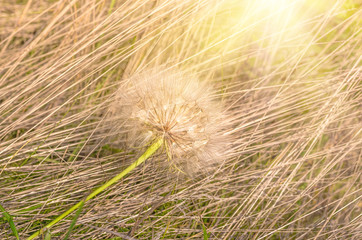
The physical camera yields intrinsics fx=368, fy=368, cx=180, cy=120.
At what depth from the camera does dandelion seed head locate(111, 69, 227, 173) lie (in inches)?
63.6

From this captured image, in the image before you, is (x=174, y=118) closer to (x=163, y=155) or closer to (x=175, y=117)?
(x=175, y=117)

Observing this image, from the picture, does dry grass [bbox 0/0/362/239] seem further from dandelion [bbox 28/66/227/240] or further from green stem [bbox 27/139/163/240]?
green stem [bbox 27/139/163/240]

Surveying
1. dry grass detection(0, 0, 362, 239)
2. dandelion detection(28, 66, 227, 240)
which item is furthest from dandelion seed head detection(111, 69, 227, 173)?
dry grass detection(0, 0, 362, 239)

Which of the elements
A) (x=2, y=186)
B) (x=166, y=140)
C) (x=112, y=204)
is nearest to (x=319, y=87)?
(x=166, y=140)

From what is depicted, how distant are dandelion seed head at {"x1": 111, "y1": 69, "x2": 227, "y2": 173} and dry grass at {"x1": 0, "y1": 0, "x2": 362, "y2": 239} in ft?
0.40

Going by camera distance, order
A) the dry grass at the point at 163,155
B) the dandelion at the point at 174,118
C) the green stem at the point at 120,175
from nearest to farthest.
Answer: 1. the green stem at the point at 120,175
2. the dandelion at the point at 174,118
3. the dry grass at the point at 163,155

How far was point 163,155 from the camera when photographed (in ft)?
6.10

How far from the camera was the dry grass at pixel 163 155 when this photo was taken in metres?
1.88

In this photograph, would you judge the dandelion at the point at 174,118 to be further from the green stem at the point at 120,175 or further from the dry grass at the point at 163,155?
the dry grass at the point at 163,155

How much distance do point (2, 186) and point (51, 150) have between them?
1.00 feet

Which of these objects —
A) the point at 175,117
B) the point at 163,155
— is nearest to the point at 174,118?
the point at 175,117

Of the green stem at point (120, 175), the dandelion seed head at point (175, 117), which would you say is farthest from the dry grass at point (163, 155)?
→ the green stem at point (120, 175)

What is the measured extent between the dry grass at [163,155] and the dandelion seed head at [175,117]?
4.7 inches

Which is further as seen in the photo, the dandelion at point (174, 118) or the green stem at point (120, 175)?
the dandelion at point (174, 118)
